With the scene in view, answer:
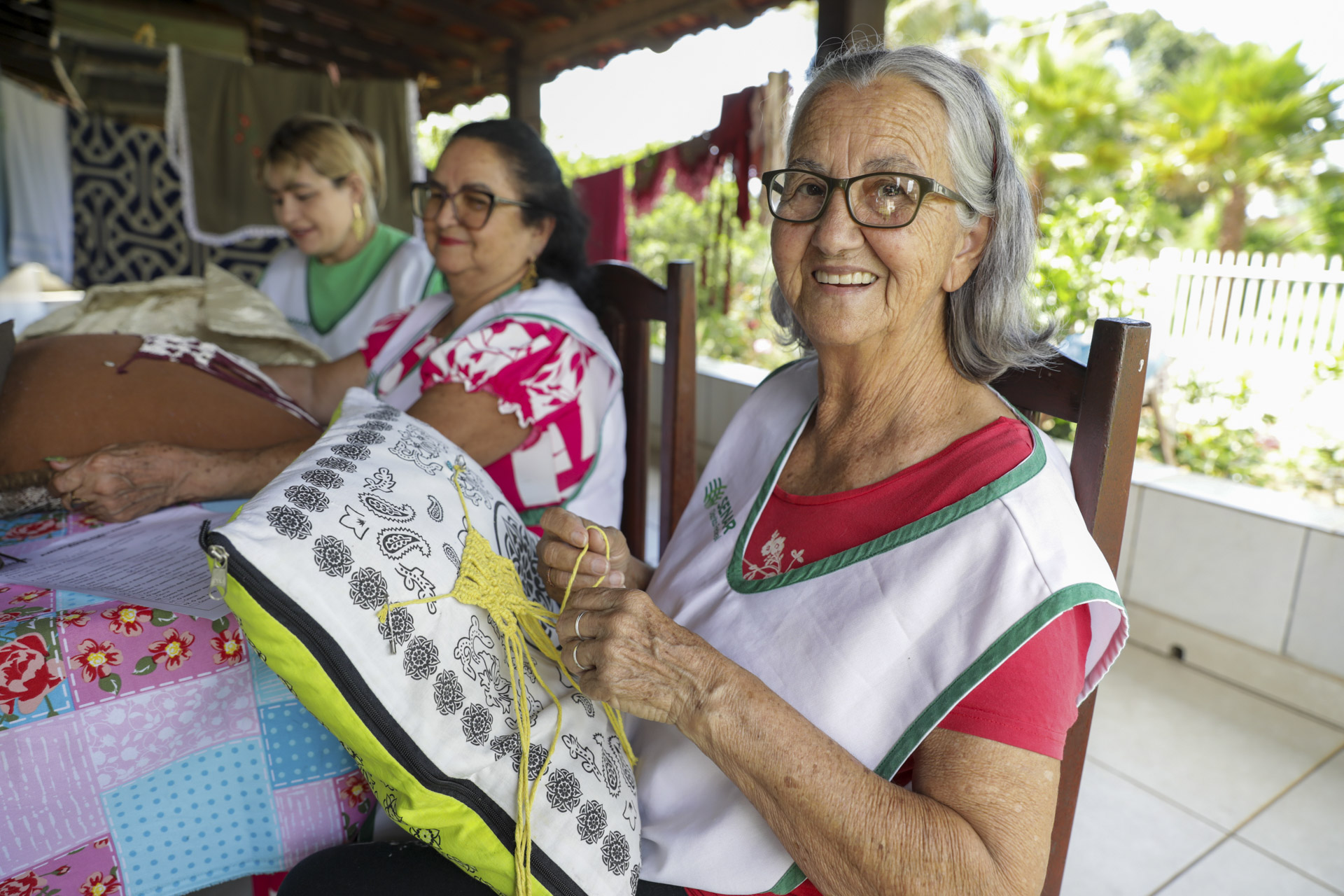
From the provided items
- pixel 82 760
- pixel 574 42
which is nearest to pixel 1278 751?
pixel 82 760

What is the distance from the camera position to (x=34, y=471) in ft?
4.07

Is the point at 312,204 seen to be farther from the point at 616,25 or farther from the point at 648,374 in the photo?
the point at 616,25

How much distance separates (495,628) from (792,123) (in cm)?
74

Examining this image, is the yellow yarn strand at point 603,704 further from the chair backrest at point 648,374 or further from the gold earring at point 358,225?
the gold earring at point 358,225

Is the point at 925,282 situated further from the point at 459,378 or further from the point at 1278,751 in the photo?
the point at 1278,751

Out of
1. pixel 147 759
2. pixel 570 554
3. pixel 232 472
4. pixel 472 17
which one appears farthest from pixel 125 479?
pixel 472 17

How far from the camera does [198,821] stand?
2.89ft

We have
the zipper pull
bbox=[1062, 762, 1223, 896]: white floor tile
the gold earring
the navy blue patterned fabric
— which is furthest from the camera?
the navy blue patterned fabric

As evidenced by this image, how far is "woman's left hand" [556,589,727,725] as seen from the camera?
77 cm

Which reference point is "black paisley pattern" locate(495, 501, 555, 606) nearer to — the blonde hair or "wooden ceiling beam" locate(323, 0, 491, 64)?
the blonde hair

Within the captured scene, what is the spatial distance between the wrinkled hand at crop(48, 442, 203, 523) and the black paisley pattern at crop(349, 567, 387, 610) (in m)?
0.74

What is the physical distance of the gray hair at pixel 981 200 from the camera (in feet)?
3.07

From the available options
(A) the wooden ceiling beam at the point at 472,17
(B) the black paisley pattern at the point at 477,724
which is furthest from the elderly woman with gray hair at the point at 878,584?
(A) the wooden ceiling beam at the point at 472,17

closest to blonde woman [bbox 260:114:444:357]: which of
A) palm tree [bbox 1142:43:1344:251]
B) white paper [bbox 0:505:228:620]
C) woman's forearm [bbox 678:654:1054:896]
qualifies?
white paper [bbox 0:505:228:620]
